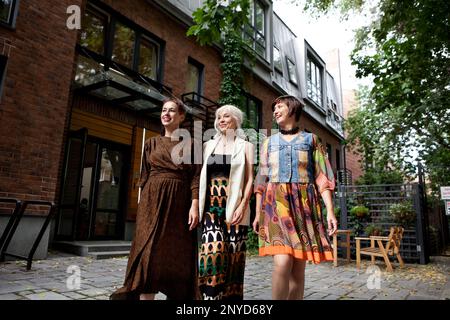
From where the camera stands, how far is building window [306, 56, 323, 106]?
63.5 ft

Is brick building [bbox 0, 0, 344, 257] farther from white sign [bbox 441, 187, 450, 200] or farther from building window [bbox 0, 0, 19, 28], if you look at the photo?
white sign [bbox 441, 187, 450, 200]

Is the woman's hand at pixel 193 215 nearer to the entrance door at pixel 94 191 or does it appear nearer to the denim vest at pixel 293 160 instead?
the denim vest at pixel 293 160

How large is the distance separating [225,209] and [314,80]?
1928 centimetres

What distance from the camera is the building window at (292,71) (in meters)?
17.4

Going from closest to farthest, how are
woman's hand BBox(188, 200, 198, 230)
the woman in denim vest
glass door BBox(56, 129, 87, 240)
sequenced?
the woman in denim vest < woman's hand BBox(188, 200, 198, 230) < glass door BBox(56, 129, 87, 240)

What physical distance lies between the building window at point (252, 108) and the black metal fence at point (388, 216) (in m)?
5.10

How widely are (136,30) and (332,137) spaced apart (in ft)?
54.7

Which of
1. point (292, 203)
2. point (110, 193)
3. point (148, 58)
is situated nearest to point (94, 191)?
point (110, 193)

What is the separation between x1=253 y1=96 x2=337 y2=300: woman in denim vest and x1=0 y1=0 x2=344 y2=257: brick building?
16.7 ft

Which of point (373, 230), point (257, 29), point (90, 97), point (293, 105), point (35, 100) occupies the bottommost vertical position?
point (373, 230)

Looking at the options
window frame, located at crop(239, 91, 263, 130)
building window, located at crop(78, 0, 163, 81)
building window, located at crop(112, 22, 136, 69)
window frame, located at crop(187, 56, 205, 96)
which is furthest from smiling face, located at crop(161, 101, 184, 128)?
window frame, located at crop(239, 91, 263, 130)

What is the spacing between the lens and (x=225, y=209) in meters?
2.57

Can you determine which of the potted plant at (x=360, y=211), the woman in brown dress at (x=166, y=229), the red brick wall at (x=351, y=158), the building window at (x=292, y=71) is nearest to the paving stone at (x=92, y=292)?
the woman in brown dress at (x=166, y=229)

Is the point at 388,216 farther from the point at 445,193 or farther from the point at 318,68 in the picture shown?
the point at 318,68
